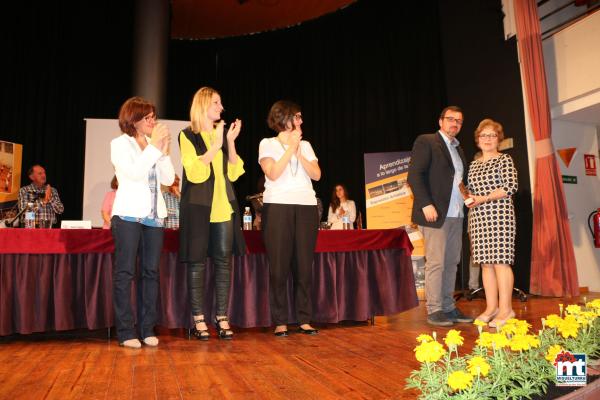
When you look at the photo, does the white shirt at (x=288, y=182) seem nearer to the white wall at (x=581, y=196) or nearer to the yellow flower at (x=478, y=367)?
the yellow flower at (x=478, y=367)

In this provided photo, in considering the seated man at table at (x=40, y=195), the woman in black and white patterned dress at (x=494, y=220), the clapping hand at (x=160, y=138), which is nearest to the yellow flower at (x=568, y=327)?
the woman in black and white patterned dress at (x=494, y=220)

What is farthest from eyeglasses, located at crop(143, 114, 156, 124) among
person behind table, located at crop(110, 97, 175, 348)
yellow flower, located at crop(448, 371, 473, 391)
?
yellow flower, located at crop(448, 371, 473, 391)

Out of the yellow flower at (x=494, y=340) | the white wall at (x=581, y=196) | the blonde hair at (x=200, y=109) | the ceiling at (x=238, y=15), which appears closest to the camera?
the yellow flower at (x=494, y=340)

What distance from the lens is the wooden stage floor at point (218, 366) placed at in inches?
64.7

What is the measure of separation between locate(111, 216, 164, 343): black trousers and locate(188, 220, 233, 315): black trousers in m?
0.23

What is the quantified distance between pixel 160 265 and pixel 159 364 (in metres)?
0.93

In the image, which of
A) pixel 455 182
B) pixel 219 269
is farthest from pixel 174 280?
pixel 455 182

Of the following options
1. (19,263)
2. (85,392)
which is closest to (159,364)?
(85,392)

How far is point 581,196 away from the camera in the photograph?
599cm

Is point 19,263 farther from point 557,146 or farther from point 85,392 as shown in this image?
point 557,146

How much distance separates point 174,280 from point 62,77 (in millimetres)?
5432

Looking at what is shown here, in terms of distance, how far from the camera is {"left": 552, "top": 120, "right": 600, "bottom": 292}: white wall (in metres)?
5.82

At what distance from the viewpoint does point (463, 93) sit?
256 inches

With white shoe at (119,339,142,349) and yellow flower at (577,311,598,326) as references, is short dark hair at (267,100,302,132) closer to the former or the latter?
white shoe at (119,339,142,349)
